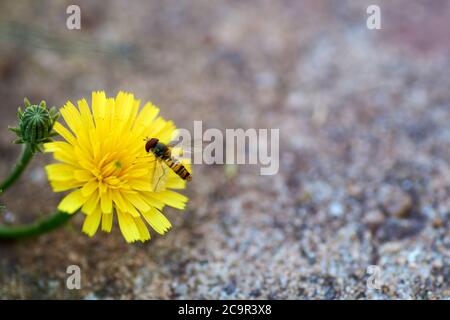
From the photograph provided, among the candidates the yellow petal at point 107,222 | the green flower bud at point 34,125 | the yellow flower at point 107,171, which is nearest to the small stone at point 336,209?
the yellow flower at point 107,171

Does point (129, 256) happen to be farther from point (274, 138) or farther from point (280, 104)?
point (280, 104)

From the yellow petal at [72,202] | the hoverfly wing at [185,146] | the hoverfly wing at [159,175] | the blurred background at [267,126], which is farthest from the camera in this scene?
the blurred background at [267,126]

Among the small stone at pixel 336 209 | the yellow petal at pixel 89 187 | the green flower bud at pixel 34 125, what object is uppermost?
the green flower bud at pixel 34 125

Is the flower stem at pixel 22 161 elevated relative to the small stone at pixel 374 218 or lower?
elevated

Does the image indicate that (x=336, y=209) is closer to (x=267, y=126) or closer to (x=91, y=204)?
(x=267, y=126)

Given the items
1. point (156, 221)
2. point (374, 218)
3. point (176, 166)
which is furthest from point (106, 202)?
point (374, 218)

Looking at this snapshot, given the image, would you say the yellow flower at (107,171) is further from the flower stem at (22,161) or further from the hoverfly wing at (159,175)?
the flower stem at (22,161)
